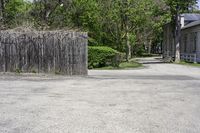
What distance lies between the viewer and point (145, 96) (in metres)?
13.2

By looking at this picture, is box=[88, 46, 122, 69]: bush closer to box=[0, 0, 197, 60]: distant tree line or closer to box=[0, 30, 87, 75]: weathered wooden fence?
box=[0, 0, 197, 60]: distant tree line

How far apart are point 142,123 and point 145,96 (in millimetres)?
4486

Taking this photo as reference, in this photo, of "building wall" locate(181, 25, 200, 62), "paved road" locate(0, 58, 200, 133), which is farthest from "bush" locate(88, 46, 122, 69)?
"paved road" locate(0, 58, 200, 133)

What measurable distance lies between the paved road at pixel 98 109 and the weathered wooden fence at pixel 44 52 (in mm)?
5488

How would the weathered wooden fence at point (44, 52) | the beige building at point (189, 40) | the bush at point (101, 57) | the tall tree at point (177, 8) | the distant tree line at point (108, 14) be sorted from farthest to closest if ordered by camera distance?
the beige building at point (189, 40)
the tall tree at point (177, 8)
the distant tree line at point (108, 14)
the bush at point (101, 57)
the weathered wooden fence at point (44, 52)

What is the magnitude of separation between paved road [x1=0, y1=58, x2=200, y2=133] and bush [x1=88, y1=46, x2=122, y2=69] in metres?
16.2

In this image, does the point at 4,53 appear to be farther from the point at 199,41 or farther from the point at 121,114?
the point at 199,41

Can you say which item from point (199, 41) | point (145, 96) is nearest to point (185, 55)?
point (199, 41)

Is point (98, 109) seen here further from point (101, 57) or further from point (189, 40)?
point (189, 40)

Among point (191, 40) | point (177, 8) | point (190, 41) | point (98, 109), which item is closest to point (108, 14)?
point (177, 8)

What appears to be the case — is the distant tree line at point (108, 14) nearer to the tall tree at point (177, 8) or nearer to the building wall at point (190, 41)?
the tall tree at point (177, 8)

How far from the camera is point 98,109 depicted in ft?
34.6

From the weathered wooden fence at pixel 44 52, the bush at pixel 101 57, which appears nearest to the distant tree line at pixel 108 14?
the bush at pixel 101 57

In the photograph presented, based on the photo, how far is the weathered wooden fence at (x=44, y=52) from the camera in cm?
2162
